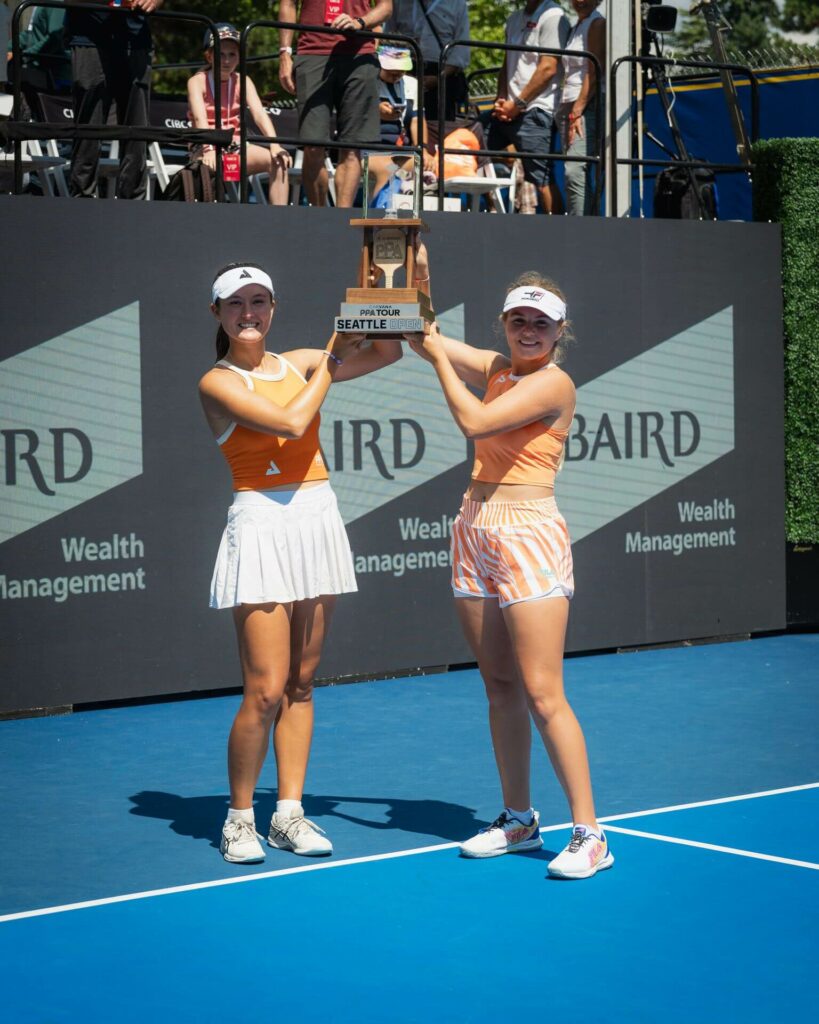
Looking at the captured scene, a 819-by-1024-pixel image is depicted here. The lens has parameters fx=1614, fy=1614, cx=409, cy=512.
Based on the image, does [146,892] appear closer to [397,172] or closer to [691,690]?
[397,172]

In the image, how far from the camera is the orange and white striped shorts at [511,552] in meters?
5.71

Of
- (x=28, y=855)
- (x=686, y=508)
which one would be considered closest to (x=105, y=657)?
(x=28, y=855)

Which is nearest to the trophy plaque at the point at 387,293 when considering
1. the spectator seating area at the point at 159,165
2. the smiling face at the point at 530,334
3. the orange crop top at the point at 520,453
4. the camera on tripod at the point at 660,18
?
the smiling face at the point at 530,334

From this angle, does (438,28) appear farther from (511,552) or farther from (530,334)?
(511,552)

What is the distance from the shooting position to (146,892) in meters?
5.65

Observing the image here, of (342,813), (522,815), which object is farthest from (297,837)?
(522,815)

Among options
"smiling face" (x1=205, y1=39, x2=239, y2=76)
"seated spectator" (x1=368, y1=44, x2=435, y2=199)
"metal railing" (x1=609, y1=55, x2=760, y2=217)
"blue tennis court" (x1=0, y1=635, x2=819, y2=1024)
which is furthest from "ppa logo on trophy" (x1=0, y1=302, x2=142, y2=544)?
"metal railing" (x1=609, y1=55, x2=760, y2=217)

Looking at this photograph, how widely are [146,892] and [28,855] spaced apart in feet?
2.48

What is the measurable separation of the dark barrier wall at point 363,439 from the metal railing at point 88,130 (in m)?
0.38

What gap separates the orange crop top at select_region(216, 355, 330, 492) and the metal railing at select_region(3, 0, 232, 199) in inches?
130

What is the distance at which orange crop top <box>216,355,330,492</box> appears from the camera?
234 inches

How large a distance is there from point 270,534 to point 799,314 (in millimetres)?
6723

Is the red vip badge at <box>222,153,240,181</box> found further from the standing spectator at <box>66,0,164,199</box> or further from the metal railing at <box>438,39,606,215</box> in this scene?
the metal railing at <box>438,39,606,215</box>

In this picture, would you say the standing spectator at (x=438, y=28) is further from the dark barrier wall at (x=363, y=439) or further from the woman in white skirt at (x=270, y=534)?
the woman in white skirt at (x=270, y=534)
